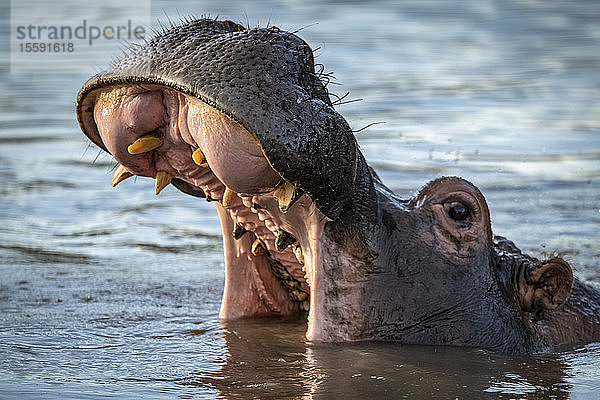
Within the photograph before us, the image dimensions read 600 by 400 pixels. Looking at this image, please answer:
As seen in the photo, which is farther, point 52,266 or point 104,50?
point 104,50

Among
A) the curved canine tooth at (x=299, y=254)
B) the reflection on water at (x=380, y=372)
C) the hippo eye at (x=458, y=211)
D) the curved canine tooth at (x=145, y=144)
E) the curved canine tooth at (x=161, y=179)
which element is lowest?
the reflection on water at (x=380, y=372)

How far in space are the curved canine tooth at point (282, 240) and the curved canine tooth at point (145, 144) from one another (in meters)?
0.53

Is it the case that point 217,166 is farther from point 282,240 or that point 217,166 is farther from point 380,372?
point 380,372

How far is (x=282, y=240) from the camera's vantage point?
139 inches

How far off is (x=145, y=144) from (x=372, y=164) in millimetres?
4686

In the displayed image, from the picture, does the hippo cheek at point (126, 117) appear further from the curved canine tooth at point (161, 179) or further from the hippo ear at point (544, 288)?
the hippo ear at point (544, 288)

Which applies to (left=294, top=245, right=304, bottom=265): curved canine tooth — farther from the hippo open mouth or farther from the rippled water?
the rippled water

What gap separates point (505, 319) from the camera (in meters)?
3.80

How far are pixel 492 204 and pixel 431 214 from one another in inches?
126

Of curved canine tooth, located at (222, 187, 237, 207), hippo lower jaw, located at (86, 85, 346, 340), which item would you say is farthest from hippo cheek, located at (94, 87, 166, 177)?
curved canine tooth, located at (222, 187, 237, 207)

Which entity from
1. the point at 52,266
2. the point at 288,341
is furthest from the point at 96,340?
the point at 52,266

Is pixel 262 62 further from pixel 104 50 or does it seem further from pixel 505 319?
pixel 104 50

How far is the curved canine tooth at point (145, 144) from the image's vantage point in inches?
125

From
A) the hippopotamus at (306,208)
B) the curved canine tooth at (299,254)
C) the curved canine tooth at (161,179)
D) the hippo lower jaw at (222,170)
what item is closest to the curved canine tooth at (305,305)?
the hippopotamus at (306,208)
